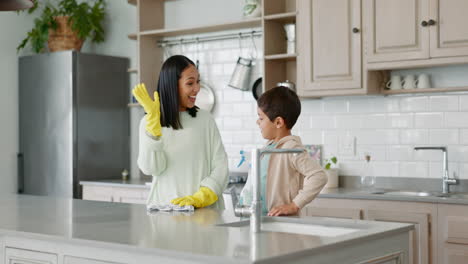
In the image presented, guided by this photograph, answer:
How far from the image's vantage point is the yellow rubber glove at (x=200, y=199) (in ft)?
8.82

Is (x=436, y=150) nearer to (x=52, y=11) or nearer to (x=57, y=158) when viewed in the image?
(x=57, y=158)

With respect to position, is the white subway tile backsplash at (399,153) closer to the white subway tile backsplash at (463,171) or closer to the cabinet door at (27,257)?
the white subway tile backsplash at (463,171)

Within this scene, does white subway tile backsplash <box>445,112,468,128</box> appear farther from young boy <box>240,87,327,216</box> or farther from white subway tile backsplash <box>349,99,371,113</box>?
young boy <box>240,87,327,216</box>

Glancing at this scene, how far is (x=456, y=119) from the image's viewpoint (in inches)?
163

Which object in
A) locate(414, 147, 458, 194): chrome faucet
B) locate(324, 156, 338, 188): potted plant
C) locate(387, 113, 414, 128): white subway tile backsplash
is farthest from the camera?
locate(324, 156, 338, 188): potted plant

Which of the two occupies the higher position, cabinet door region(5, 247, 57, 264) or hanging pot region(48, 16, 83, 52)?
hanging pot region(48, 16, 83, 52)

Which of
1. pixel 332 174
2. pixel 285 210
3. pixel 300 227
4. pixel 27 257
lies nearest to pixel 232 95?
pixel 332 174

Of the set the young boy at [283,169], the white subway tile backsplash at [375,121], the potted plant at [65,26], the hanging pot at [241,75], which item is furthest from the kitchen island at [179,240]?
the potted plant at [65,26]

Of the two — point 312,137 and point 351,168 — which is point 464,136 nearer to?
point 351,168

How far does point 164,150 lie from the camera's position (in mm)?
2809

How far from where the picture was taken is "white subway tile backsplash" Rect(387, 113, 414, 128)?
14.2ft

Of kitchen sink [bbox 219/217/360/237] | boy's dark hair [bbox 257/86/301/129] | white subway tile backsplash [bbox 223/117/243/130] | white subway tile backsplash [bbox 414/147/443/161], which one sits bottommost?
→ kitchen sink [bbox 219/217/360/237]

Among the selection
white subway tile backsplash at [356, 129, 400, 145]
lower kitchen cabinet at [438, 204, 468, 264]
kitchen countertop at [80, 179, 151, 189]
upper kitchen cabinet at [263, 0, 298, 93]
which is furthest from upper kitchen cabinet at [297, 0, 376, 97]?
kitchen countertop at [80, 179, 151, 189]

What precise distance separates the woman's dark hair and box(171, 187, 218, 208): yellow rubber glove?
0.30m
